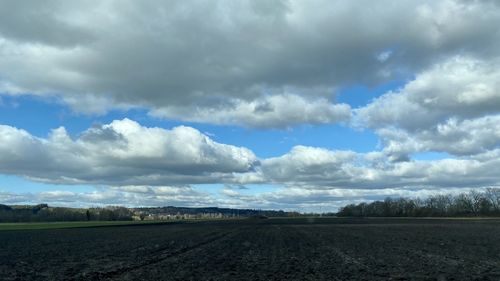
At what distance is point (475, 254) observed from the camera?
1239 inches

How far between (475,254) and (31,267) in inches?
1049

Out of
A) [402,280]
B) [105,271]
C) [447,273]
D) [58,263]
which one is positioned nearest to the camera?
[402,280]

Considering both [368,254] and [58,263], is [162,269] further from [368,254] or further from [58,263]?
[368,254]

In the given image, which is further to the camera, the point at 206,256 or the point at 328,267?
the point at 206,256

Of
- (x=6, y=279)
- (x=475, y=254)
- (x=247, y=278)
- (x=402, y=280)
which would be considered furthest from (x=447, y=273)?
(x=6, y=279)

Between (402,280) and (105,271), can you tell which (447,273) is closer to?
(402,280)

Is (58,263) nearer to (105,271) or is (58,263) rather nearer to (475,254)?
(105,271)

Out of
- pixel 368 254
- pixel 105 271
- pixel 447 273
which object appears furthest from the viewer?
pixel 368 254

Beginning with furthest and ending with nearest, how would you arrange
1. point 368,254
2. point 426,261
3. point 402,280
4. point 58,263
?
point 368,254
point 58,263
point 426,261
point 402,280

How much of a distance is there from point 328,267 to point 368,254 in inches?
328

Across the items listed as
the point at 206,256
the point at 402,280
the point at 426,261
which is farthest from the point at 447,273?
the point at 206,256

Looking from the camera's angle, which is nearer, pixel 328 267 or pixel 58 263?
pixel 328 267

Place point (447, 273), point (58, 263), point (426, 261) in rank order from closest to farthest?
point (447, 273)
point (426, 261)
point (58, 263)

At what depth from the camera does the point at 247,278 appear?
69.6ft
